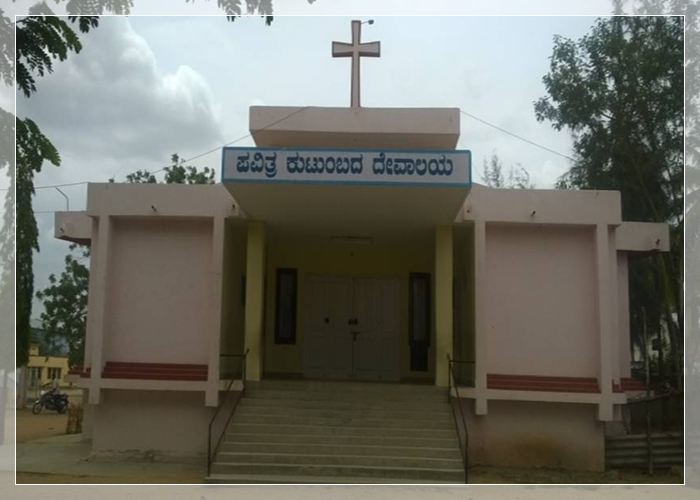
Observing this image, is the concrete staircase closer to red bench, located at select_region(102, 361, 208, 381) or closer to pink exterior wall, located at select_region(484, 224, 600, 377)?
red bench, located at select_region(102, 361, 208, 381)

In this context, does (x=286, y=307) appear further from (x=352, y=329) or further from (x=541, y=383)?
(x=541, y=383)

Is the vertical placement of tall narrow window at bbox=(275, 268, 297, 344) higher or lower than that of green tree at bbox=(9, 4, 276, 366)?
lower

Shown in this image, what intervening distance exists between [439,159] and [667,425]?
7282 millimetres

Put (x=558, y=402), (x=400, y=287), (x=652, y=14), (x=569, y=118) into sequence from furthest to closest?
(x=569, y=118)
(x=652, y=14)
(x=400, y=287)
(x=558, y=402)

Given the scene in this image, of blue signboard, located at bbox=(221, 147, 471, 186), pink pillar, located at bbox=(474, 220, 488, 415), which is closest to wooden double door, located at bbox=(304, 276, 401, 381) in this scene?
pink pillar, located at bbox=(474, 220, 488, 415)

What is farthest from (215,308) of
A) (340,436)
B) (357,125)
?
(357,125)

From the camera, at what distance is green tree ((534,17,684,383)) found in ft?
61.1

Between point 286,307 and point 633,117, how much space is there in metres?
11.1

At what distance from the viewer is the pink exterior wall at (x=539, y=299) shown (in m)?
11.8

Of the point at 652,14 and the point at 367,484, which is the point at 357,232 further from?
the point at 652,14

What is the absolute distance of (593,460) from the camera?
37.5 feet

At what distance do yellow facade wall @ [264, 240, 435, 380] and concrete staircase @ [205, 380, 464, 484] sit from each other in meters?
2.43

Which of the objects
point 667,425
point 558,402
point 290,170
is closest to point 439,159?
point 290,170

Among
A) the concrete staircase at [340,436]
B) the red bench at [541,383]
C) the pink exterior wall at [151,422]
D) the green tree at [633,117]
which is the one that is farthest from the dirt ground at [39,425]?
the green tree at [633,117]
